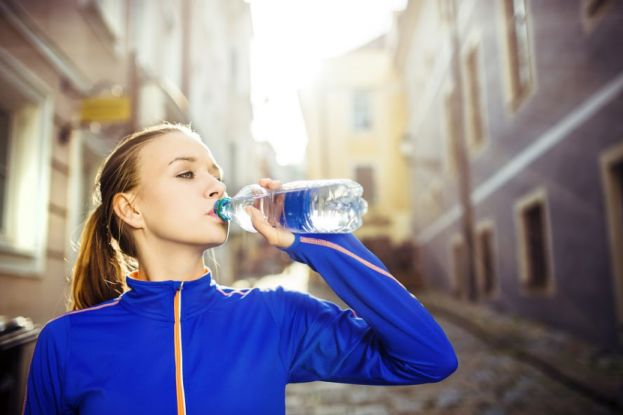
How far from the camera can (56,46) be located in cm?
632

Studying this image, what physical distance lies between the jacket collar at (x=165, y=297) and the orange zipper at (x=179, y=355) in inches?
0.4

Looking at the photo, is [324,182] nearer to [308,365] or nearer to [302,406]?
[308,365]

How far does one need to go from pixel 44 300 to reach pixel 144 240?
496 centimetres

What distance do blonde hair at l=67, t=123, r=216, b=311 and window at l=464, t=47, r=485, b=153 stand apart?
12467 millimetres

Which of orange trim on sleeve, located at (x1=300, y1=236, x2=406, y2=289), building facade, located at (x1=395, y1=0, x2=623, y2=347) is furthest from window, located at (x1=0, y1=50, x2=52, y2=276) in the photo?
building facade, located at (x1=395, y1=0, x2=623, y2=347)

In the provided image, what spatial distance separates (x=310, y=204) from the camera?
7.34ft

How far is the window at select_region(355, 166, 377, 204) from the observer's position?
2796 cm

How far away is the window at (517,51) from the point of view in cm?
967

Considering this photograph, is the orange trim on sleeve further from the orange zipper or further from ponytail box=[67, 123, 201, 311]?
ponytail box=[67, 123, 201, 311]

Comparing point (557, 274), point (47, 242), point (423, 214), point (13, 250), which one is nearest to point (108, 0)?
point (47, 242)

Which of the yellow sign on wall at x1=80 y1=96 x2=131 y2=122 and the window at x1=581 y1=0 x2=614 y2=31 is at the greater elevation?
the window at x1=581 y1=0 x2=614 y2=31

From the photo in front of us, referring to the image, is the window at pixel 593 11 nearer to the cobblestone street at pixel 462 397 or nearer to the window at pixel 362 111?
the cobblestone street at pixel 462 397

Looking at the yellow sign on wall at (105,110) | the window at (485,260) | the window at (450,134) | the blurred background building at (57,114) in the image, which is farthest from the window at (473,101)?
the yellow sign on wall at (105,110)

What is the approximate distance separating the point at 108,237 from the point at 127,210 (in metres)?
0.23
